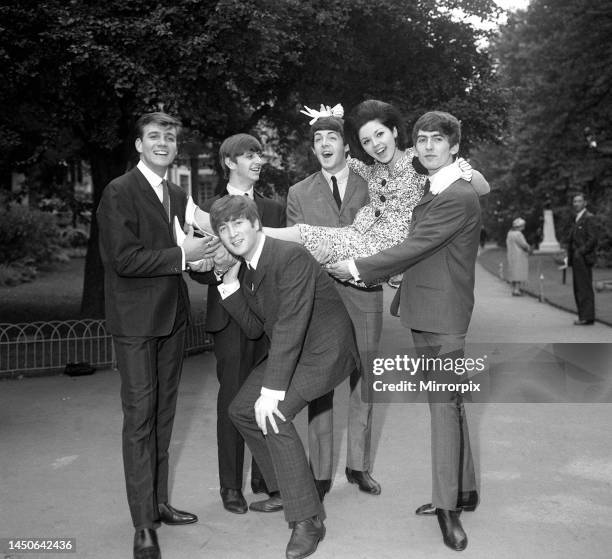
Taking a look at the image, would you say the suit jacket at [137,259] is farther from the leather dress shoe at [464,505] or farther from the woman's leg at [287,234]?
the leather dress shoe at [464,505]

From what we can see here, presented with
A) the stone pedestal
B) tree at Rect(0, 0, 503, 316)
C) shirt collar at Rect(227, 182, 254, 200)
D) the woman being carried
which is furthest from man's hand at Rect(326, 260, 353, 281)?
the stone pedestal

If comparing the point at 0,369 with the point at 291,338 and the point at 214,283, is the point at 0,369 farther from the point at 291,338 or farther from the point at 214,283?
the point at 291,338

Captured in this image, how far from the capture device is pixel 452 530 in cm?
419

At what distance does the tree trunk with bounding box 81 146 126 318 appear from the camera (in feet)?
44.0

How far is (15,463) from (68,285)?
1688 centimetres

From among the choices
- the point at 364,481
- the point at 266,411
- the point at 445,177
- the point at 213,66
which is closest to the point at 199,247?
the point at 266,411

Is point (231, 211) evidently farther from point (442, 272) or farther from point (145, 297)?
point (442, 272)

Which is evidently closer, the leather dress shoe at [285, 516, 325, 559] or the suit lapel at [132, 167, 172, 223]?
the leather dress shoe at [285, 516, 325, 559]

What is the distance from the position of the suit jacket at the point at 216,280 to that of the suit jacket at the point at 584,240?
33.2ft

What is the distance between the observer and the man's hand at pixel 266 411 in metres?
4.11

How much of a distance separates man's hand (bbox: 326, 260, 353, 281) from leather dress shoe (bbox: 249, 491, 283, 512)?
139cm

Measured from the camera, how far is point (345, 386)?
898cm

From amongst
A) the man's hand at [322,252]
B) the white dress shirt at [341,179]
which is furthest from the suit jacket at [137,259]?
the white dress shirt at [341,179]

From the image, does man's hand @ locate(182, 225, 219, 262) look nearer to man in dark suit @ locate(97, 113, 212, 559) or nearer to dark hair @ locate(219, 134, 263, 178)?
man in dark suit @ locate(97, 113, 212, 559)
